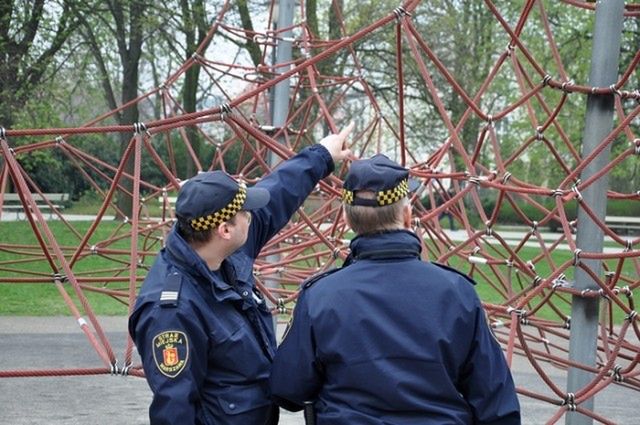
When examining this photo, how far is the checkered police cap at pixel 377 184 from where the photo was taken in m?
2.28

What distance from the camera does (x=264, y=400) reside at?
243 centimetres

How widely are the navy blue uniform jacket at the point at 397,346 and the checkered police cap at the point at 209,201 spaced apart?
1.13ft

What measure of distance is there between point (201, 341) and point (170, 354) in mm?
97

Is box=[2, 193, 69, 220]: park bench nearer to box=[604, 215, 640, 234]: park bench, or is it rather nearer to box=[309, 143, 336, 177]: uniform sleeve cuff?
box=[604, 215, 640, 234]: park bench

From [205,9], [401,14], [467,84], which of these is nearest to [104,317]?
[401,14]

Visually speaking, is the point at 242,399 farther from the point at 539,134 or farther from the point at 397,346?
the point at 539,134

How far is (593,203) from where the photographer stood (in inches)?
135

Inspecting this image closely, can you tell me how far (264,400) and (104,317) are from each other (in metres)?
7.09

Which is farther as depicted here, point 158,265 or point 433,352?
point 158,265

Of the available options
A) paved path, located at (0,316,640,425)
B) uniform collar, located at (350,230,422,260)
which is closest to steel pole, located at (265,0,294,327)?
paved path, located at (0,316,640,425)

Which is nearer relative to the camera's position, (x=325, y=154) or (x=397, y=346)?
(x=397, y=346)

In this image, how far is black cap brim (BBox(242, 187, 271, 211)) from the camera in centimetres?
254

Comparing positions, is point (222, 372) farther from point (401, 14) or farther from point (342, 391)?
point (401, 14)

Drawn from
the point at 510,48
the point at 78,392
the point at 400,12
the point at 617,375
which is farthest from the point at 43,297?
the point at 617,375
